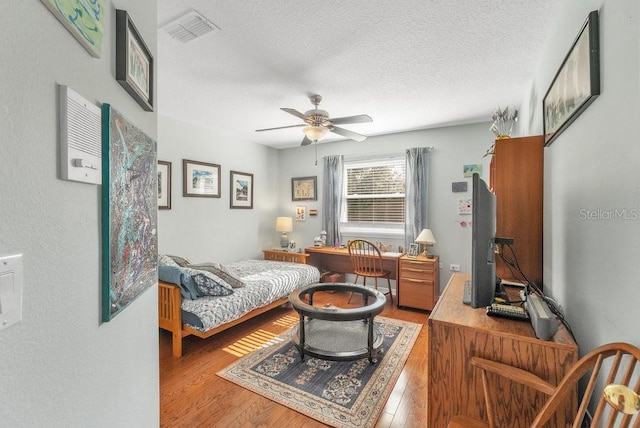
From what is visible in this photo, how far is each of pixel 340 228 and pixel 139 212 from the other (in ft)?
12.9

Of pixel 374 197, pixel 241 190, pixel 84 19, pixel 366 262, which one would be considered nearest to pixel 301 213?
pixel 241 190

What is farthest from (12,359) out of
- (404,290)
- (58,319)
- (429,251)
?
(429,251)

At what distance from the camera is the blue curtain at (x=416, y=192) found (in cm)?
409

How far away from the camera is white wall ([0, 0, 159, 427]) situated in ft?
1.69

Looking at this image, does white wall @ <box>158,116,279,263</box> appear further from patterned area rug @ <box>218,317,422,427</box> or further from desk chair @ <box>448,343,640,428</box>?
desk chair @ <box>448,343,640,428</box>

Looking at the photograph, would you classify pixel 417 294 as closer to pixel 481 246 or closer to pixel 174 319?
pixel 481 246

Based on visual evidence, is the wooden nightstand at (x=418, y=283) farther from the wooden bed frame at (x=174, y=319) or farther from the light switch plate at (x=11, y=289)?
the light switch plate at (x=11, y=289)

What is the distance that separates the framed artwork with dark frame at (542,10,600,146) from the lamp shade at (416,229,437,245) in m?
2.22

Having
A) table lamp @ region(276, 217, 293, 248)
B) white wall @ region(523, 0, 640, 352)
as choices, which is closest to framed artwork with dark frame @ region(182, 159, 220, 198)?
table lamp @ region(276, 217, 293, 248)

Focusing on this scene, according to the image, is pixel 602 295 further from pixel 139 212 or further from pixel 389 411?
pixel 139 212

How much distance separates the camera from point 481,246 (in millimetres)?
1472

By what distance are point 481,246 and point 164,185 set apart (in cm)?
350

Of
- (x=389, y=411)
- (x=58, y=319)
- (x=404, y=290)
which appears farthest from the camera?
(x=404, y=290)

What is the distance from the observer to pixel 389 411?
6.09ft
